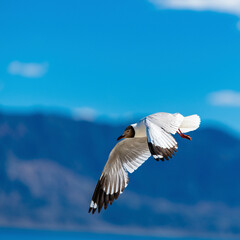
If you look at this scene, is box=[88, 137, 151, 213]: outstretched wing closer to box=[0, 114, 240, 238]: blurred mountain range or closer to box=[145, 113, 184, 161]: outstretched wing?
box=[145, 113, 184, 161]: outstretched wing

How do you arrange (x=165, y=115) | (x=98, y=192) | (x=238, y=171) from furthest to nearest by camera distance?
(x=238, y=171) < (x=98, y=192) < (x=165, y=115)

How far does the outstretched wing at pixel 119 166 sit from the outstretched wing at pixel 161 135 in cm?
94

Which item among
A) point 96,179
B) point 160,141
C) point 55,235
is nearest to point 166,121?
point 160,141

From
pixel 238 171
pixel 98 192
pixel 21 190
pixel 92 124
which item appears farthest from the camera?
pixel 92 124

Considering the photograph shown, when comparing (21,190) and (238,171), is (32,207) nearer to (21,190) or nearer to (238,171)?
(21,190)

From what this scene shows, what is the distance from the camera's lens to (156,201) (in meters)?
70.9

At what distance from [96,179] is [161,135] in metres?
64.3

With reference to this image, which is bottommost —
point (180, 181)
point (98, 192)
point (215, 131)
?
point (98, 192)

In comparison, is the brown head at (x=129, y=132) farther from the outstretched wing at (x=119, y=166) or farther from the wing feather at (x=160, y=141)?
the wing feather at (x=160, y=141)

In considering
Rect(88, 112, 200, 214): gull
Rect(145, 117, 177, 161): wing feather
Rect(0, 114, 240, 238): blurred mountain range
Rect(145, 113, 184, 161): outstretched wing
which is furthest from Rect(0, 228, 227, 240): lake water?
Rect(145, 117, 177, 161): wing feather

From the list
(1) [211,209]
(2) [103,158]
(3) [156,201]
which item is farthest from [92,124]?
(1) [211,209]

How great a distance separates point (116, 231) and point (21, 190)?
14.2 meters

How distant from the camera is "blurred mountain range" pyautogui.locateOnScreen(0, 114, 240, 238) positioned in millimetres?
69188

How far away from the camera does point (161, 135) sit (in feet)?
16.7
